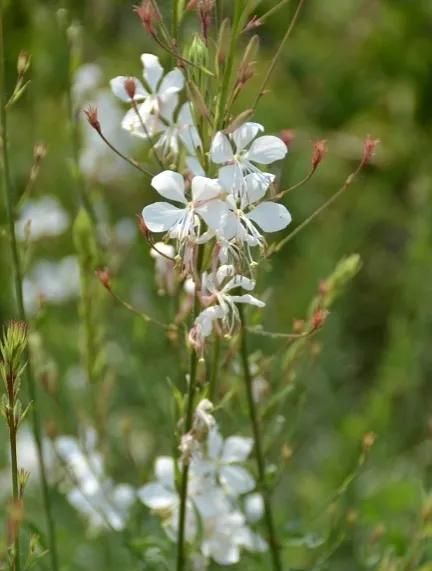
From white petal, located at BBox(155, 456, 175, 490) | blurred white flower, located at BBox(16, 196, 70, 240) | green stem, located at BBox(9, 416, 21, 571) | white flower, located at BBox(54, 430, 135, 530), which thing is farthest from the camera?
blurred white flower, located at BBox(16, 196, 70, 240)

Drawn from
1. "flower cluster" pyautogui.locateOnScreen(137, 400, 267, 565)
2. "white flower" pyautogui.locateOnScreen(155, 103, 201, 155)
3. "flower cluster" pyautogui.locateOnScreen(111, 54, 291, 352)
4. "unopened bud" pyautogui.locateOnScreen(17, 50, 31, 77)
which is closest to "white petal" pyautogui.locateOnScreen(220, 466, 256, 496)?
"flower cluster" pyautogui.locateOnScreen(137, 400, 267, 565)

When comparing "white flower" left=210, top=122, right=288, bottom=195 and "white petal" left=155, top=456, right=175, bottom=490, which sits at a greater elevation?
"white flower" left=210, top=122, right=288, bottom=195

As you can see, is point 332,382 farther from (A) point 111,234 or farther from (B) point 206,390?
(B) point 206,390

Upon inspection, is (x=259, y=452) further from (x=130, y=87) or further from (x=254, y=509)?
(x=130, y=87)

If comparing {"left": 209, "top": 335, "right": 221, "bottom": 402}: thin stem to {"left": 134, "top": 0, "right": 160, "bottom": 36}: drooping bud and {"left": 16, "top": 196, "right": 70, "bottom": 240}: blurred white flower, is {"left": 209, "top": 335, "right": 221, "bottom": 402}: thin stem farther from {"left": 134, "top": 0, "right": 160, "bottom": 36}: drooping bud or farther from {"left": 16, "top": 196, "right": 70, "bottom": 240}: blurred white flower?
{"left": 16, "top": 196, "right": 70, "bottom": 240}: blurred white flower

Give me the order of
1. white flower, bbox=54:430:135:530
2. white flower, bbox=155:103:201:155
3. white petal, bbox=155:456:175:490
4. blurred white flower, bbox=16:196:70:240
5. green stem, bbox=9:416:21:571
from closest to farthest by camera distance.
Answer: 1. green stem, bbox=9:416:21:571
2. white flower, bbox=155:103:201:155
3. white petal, bbox=155:456:175:490
4. white flower, bbox=54:430:135:530
5. blurred white flower, bbox=16:196:70:240

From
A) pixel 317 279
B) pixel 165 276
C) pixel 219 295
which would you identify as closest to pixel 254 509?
pixel 165 276

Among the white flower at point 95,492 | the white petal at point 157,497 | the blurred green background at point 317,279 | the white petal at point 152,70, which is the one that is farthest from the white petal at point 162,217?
the white flower at point 95,492
